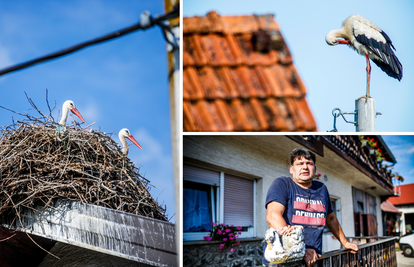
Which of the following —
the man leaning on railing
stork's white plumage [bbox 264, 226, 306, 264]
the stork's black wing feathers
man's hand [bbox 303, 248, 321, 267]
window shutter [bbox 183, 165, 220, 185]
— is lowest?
man's hand [bbox 303, 248, 321, 267]

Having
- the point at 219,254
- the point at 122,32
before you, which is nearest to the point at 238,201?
the point at 219,254

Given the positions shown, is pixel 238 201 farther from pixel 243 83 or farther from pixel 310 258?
pixel 310 258

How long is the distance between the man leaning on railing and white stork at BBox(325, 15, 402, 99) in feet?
4.30

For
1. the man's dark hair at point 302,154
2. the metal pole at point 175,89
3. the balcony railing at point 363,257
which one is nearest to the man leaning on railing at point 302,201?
the man's dark hair at point 302,154

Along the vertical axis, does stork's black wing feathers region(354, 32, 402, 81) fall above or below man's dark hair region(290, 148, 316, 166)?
above

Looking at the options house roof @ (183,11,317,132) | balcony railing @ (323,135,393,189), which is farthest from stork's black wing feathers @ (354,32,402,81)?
balcony railing @ (323,135,393,189)

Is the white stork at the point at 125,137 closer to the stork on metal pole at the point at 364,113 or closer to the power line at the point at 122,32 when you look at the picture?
the stork on metal pole at the point at 364,113

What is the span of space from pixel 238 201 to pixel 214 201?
0.49 meters

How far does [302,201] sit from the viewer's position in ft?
8.25

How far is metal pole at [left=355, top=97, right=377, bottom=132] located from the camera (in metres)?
3.34

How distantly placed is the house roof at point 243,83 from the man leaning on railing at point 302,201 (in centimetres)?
40

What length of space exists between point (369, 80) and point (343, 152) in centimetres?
256

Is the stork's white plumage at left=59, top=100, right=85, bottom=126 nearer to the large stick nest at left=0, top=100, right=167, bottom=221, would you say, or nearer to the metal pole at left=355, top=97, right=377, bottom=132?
the large stick nest at left=0, top=100, right=167, bottom=221

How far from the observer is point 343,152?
5.72m
